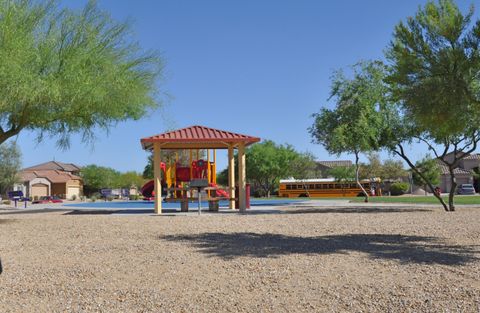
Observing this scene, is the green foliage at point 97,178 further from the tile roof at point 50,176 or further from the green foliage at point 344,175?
the green foliage at point 344,175

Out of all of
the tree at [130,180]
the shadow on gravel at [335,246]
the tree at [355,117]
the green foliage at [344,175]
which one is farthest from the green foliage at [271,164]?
the shadow on gravel at [335,246]

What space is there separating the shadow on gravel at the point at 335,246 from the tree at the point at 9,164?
51702 millimetres

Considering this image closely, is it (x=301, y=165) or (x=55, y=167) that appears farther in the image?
(x=55, y=167)

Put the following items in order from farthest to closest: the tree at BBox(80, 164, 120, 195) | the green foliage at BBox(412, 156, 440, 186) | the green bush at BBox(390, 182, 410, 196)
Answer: the tree at BBox(80, 164, 120, 195) → the green bush at BBox(390, 182, 410, 196) → the green foliage at BBox(412, 156, 440, 186)

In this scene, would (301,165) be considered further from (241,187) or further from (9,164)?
(241,187)

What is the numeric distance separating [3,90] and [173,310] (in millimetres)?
9657

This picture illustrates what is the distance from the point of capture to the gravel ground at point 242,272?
6.16 meters

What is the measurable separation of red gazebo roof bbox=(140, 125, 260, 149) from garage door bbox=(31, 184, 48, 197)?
51.0m

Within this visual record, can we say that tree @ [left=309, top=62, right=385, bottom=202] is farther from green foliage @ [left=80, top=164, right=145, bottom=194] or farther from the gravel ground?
green foliage @ [left=80, top=164, right=145, bottom=194]

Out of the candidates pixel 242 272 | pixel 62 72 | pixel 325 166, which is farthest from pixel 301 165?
pixel 242 272

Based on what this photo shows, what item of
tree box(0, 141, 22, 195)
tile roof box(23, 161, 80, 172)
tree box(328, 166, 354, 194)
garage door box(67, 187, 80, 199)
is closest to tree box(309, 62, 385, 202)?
tree box(328, 166, 354, 194)

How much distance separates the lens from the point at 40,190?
69.8 meters

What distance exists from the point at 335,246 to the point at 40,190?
6584cm

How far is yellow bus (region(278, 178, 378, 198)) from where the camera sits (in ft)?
182
